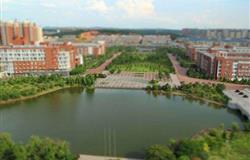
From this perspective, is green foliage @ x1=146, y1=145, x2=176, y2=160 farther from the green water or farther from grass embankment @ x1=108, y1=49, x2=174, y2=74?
grass embankment @ x1=108, y1=49, x2=174, y2=74

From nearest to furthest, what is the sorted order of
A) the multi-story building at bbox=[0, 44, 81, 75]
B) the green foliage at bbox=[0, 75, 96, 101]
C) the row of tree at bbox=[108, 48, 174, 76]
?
the green foliage at bbox=[0, 75, 96, 101], the multi-story building at bbox=[0, 44, 81, 75], the row of tree at bbox=[108, 48, 174, 76]

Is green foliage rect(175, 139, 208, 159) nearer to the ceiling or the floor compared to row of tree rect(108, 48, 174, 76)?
nearer to the floor

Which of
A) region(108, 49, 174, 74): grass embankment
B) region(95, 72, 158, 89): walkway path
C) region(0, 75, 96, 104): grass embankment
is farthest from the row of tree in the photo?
region(0, 75, 96, 104): grass embankment

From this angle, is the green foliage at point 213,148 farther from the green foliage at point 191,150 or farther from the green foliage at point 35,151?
the green foliage at point 35,151

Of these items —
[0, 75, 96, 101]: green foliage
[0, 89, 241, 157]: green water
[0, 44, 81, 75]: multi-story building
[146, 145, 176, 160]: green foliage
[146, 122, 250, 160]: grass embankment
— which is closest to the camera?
[146, 145, 176, 160]: green foliage

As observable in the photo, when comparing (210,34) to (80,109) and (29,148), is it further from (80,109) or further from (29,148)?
(29,148)

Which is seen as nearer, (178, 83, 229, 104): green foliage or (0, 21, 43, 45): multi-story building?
(178, 83, 229, 104): green foliage

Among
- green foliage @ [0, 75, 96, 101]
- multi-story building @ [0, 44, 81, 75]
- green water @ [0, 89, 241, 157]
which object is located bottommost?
green water @ [0, 89, 241, 157]

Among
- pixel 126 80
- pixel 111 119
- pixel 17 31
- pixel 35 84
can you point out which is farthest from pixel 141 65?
pixel 17 31
